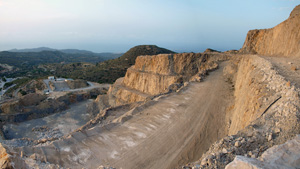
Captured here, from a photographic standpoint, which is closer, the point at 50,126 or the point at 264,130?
the point at 264,130

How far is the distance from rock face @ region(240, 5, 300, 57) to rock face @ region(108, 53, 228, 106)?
12.4 ft

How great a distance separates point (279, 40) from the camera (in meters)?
15.6

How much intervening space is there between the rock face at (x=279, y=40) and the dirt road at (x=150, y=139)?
7.07 m

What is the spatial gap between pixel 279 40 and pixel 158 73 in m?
14.3

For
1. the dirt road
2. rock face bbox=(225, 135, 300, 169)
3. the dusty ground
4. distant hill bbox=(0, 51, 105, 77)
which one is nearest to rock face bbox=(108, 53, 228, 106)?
the dusty ground

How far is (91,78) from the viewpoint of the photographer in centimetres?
5022

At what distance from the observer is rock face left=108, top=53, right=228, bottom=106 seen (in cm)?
2328

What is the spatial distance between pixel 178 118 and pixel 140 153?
130 inches

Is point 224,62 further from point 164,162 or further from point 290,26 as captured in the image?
point 164,162

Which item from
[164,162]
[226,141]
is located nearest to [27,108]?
[164,162]

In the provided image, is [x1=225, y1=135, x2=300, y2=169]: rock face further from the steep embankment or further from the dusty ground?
the dusty ground

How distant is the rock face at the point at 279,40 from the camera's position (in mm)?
13163

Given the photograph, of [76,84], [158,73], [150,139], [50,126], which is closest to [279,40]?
[158,73]

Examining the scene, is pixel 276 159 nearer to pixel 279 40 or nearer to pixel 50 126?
pixel 279 40
